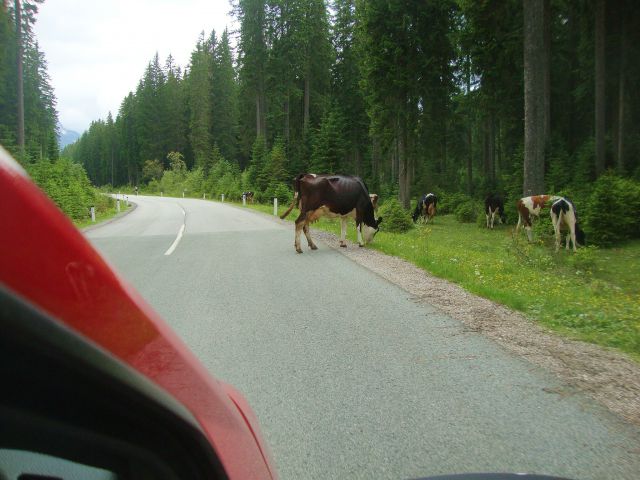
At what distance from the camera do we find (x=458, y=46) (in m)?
27.6

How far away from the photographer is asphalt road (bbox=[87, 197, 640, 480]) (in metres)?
2.82

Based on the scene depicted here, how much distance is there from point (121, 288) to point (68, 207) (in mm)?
23626

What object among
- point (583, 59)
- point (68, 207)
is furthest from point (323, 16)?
point (68, 207)

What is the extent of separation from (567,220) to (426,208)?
38.9 ft

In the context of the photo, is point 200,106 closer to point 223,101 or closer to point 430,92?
point 223,101

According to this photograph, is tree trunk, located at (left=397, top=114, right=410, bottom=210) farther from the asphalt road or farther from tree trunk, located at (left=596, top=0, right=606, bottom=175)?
the asphalt road

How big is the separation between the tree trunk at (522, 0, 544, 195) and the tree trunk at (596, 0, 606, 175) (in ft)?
27.7

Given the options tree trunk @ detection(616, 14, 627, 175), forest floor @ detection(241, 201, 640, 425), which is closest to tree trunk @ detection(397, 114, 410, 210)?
tree trunk @ detection(616, 14, 627, 175)

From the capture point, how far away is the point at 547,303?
689cm

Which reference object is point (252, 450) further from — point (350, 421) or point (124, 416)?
point (350, 421)

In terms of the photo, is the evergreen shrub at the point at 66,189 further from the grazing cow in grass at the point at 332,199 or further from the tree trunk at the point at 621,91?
the tree trunk at the point at 621,91

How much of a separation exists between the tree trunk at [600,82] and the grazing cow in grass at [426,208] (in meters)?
8.04

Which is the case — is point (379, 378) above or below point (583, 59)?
below

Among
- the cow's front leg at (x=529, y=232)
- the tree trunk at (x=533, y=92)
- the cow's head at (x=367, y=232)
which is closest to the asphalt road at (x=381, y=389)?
the cow's head at (x=367, y=232)
